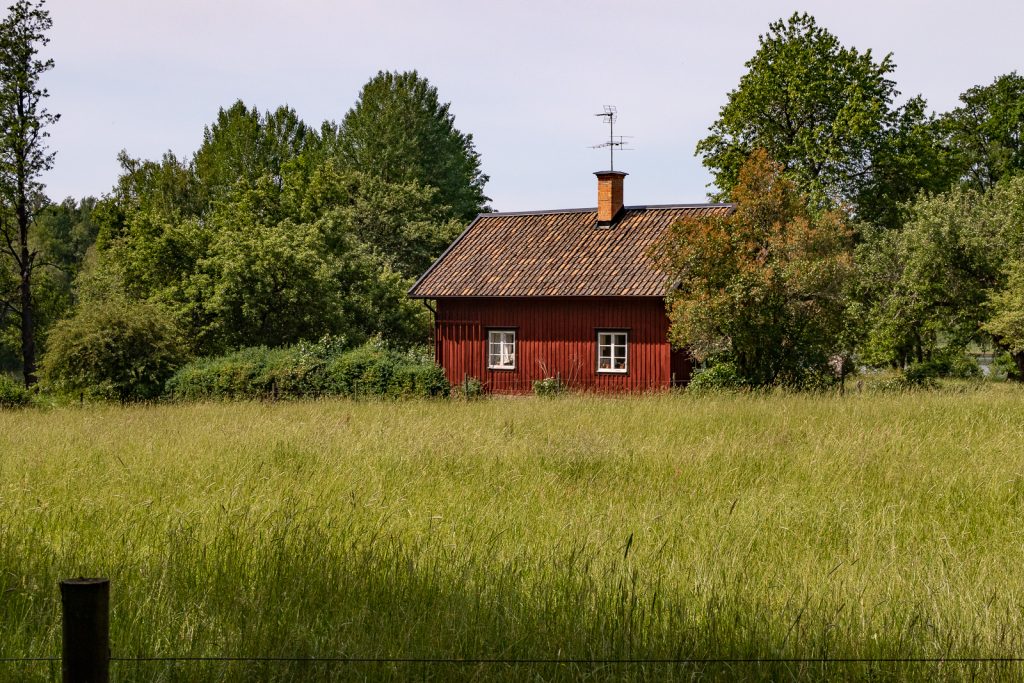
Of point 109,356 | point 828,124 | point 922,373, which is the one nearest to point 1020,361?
point 922,373

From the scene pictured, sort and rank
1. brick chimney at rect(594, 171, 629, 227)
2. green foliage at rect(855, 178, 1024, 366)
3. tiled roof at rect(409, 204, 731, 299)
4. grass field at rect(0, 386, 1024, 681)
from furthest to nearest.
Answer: brick chimney at rect(594, 171, 629, 227)
green foliage at rect(855, 178, 1024, 366)
tiled roof at rect(409, 204, 731, 299)
grass field at rect(0, 386, 1024, 681)

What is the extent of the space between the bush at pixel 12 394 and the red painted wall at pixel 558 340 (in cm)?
1162

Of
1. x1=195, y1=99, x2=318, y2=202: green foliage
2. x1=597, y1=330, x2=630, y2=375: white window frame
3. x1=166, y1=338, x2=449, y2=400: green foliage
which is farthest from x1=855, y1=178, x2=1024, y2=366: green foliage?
x1=195, y1=99, x2=318, y2=202: green foliage

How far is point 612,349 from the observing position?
29.3 m

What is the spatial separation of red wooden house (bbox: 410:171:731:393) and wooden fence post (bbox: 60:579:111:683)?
24178mm

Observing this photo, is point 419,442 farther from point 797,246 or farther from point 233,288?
point 233,288

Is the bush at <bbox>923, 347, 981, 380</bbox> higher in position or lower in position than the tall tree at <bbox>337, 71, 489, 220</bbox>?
lower

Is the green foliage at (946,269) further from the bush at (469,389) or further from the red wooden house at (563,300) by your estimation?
the bush at (469,389)

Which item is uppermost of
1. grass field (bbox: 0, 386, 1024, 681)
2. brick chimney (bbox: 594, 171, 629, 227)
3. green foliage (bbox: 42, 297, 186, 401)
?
brick chimney (bbox: 594, 171, 629, 227)

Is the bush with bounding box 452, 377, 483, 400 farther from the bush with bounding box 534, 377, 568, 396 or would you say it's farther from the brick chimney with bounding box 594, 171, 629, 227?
the brick chimney with bounding box 594, 171, 629, 227

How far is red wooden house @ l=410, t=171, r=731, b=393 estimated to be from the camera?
2883cm

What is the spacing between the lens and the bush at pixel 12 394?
26.1 metres

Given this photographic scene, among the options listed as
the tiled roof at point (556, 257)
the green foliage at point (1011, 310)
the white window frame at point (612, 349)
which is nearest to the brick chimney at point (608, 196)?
the tiled roof at point (556, 257)

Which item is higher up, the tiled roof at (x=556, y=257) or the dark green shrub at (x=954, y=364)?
the tiled roof at (x=556, y=257)
